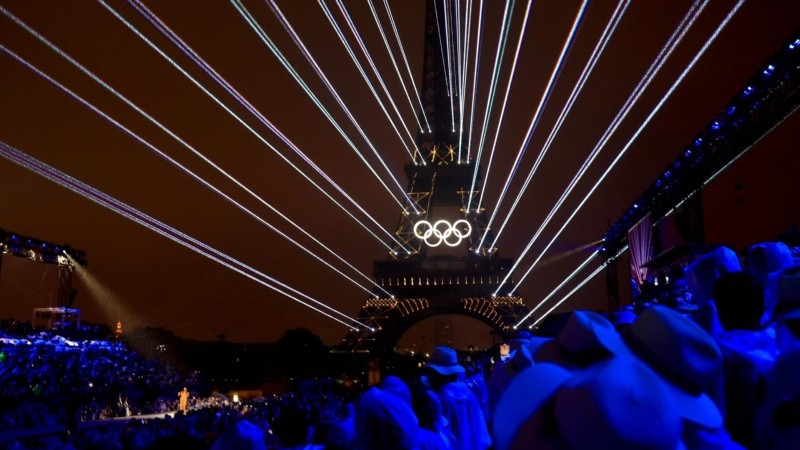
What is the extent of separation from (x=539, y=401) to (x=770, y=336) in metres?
1.73

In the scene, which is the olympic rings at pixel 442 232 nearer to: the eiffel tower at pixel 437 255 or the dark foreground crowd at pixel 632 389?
the eiffel tower at pixel 437 255

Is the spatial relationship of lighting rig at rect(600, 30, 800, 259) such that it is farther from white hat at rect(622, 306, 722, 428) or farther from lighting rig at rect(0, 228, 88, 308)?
lighting rig at rect(0, 228, 88, 308)

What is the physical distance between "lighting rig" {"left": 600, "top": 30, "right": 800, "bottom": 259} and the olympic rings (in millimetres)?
27475

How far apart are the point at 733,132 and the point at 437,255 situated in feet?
124

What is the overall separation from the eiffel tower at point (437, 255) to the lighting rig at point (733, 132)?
26.8 m

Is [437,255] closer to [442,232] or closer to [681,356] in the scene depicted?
[442,232]

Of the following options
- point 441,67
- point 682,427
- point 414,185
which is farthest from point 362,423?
point 441,67

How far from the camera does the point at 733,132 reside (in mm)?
14023

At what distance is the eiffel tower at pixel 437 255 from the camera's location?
47.5 m

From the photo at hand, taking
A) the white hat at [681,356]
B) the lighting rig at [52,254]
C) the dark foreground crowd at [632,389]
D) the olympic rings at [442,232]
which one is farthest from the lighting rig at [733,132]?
the olympic rings at [442,232]

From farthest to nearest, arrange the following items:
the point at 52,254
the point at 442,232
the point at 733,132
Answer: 1. the point at 442,232
2. the point at 52,254
3. the point at 733,132

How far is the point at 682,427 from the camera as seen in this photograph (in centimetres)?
140

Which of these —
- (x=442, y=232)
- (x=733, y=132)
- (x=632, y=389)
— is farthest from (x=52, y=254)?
(x=632, y=389)

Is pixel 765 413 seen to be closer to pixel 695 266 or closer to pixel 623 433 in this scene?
pixel 623 433
